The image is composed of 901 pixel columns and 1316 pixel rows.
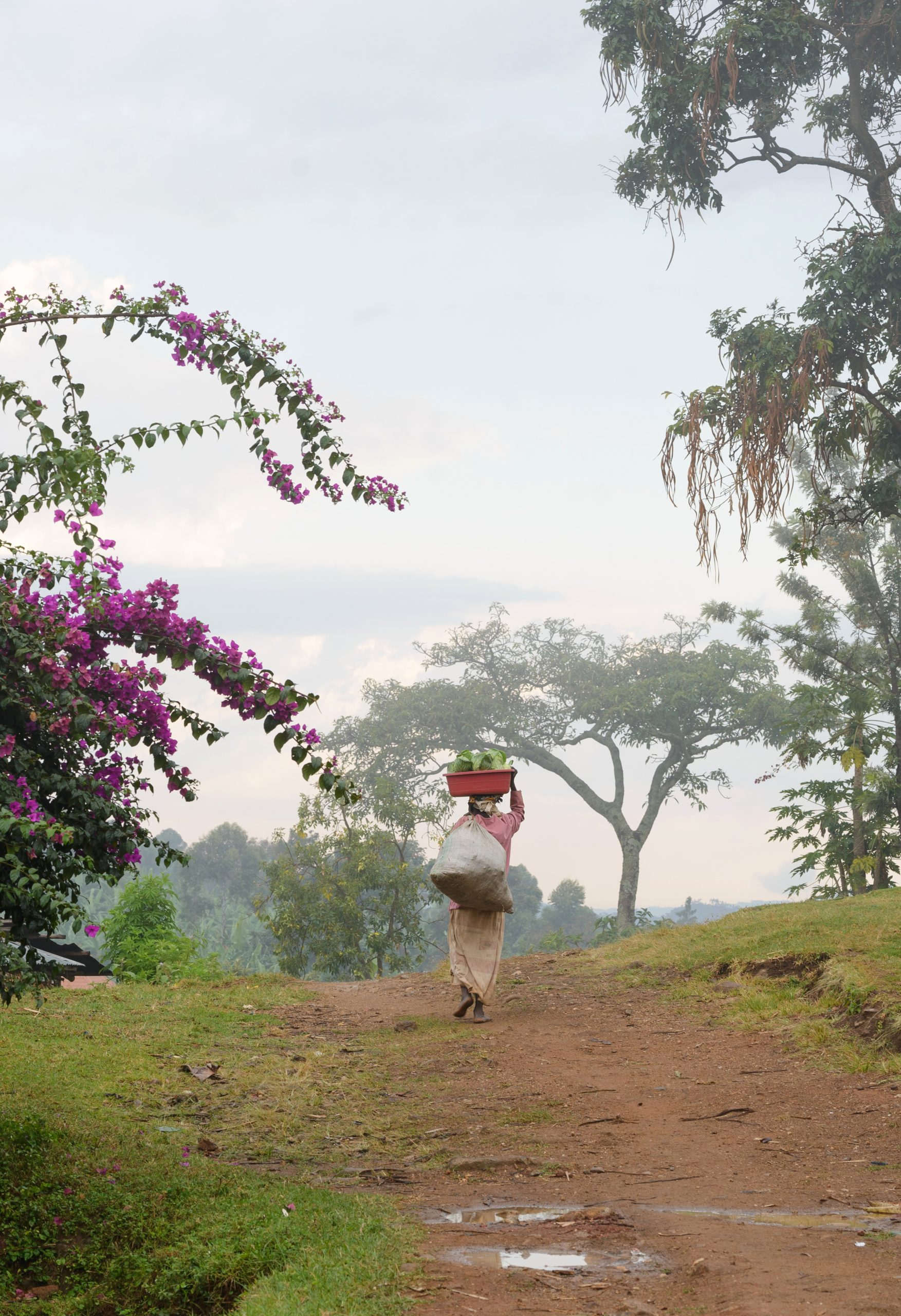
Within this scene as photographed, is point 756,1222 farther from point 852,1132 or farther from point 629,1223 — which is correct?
point 852,1132

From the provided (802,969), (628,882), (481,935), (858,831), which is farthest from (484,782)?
(628,882)

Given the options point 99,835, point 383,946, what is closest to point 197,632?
point 99,835

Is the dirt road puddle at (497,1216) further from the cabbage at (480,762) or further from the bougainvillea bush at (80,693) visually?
the cabbage at (480,762)

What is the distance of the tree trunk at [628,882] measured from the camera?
28.1m

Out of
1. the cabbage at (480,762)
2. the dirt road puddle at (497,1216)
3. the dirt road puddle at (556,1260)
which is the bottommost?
the dirt road puddle at (497,1216)

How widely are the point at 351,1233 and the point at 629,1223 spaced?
1.16 meters

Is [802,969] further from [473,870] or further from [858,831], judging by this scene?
[858,831]

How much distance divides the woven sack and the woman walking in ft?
0.43

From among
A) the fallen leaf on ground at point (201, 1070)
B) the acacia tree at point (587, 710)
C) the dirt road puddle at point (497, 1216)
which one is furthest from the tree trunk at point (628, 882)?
the dirt road puddle at point (497, 1216)

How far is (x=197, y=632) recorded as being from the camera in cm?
518

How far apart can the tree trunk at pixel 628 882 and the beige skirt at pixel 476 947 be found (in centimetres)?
1794

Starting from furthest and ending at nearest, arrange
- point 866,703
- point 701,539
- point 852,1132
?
point 866,703
point 701,539
point 852,1132

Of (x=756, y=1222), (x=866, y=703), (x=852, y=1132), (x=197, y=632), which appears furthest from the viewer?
(x=866, y=703)

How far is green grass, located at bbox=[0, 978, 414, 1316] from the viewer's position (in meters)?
4.17
